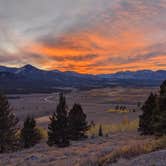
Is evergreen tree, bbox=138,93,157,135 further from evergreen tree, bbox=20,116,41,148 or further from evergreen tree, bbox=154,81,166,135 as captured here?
evergreen tree, bbox=20,116,41,148

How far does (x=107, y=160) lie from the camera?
1225 cm

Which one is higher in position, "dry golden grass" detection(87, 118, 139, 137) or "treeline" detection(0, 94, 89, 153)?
"treeline" detection(0, 94, 89, 153)

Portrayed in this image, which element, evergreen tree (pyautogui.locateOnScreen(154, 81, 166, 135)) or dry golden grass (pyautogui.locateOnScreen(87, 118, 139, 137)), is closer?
evergreen tree (pyautogui.locateOnScreen(154, 81, 166, 135))

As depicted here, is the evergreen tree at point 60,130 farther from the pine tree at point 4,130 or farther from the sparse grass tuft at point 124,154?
the sparse grass tuft at point 124,154

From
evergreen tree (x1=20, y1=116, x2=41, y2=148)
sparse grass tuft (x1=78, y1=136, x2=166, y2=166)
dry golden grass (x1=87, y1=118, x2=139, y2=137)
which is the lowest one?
dry golden grass (x1=87, y1=118, x2=139, y2=137)

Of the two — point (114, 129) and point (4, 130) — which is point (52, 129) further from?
point (114, 129)

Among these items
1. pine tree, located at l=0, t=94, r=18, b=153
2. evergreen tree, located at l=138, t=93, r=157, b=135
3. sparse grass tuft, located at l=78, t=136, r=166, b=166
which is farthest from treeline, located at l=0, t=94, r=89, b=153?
sparse grass tuft, located at l=78, t=136, r=166, b=166

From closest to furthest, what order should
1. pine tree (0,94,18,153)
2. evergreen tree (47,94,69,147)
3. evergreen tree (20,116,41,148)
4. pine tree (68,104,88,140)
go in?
1. evergreen tree (47,94,69,147)
2. pine tree (0,94,18,153)
3. evergreen tree (20,116,41,148)
4. pine tree (68,104,88,140)

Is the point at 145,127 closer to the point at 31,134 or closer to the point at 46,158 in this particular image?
the point at 31,134

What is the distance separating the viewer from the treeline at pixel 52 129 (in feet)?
108

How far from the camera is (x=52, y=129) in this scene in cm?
3338

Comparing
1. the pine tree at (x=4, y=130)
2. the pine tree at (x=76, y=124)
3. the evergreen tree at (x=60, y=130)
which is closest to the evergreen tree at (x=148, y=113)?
the pine tree at (x=76, y=124)

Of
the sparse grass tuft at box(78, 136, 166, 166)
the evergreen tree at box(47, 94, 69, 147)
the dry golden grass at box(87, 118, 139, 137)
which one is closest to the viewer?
the sparse grass tuft at box(78, 136, 166, 166)

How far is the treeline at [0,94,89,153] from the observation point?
108 ft
